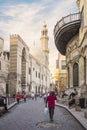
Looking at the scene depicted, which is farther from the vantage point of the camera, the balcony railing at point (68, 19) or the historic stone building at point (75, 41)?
the balcony railing at point (68, 19)

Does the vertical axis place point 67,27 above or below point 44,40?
below

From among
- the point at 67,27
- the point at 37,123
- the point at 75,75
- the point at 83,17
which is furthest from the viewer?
the point at 75,75

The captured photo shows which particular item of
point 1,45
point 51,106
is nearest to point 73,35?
point 51,106

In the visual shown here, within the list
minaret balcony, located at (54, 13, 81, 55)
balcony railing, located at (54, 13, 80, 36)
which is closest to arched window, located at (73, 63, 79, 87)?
minaret balcony, located at (54, 13, 81, 55)

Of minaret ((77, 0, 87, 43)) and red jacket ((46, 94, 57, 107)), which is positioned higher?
minaret ((77, 0, 87, 43))

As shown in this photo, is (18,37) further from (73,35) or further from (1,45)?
(73,35)

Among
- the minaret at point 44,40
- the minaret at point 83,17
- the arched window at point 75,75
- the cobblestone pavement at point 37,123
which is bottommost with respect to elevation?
the cobblestone pavement at point 37,123

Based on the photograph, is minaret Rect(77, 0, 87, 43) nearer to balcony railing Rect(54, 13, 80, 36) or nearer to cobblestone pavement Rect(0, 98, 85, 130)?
balcony railing Rect(54, 13, 80, 36)

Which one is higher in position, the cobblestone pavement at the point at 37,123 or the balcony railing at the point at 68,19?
the balcony railing at the point at 68,19

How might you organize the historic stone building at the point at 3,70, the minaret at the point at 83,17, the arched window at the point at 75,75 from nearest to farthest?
the minaret at the point at 83,17 → the arched window at the point at 75,75 → the historic stone building at the point at 3,70

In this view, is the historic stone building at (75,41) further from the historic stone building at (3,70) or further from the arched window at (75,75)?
the historic stone building at (3,70)

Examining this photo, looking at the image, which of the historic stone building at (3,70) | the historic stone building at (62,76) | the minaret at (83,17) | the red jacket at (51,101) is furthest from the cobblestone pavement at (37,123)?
the historic stone building at (62,76)

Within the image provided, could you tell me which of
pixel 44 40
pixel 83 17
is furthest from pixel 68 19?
pixel 44 40

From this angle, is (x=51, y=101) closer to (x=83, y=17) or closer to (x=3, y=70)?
(x=83, y=17)
